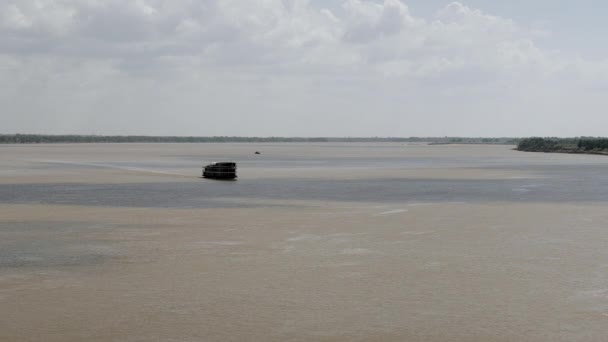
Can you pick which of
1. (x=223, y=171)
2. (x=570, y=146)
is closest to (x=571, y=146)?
(x=570, y=146)

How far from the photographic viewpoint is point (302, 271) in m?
16.8

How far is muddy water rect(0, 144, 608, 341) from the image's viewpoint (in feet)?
40.2

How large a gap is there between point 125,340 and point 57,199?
984 inches

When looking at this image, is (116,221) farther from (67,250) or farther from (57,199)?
(57,199)

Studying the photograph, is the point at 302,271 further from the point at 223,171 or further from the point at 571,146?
the point at 571,146

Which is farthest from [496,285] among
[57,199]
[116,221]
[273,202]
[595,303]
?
[57,199]

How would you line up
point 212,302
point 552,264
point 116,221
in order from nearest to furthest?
1. point 212,302
2. point 552,264
3. point 116,221

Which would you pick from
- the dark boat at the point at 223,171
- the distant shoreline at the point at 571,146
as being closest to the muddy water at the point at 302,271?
the dark boat at the point at 223,171

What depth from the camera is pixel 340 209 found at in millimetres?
31078

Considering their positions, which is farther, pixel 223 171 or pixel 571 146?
pixel 571 146

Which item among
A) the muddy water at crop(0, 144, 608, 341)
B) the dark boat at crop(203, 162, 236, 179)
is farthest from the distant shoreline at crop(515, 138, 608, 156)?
the muddy water at crop(0, 144, 608, 341)

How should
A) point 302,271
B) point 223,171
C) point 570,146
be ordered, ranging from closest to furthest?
point 302,271 < point 223,171 < point 570,146

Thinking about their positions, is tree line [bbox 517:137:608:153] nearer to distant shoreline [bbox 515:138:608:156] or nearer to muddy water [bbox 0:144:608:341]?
distant shoreline [bbox 515:138:608:156]

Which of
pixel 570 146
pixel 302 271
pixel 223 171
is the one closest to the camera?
pixel 302 271
